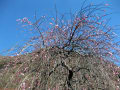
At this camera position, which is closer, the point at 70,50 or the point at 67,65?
the point at 67,65

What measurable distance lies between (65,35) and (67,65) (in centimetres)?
42

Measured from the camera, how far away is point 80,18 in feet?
6.93

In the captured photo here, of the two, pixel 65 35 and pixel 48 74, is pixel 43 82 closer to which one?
pixel 48 74

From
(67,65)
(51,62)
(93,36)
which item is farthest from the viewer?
(93,36)

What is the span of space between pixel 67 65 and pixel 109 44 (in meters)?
0.65

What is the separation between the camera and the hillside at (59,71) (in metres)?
1.74

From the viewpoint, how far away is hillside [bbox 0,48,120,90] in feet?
5.71

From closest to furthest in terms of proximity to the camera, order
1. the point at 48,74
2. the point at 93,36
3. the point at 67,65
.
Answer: the point at 48,74, the point at 67,65, the point at 93,36

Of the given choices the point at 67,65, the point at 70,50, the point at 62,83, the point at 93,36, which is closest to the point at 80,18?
the point at 93,36

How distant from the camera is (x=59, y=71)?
6.15ft

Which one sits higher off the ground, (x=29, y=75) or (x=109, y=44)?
(x=109, y=44)

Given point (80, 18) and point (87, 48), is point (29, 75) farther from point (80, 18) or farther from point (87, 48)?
point (80, 18)

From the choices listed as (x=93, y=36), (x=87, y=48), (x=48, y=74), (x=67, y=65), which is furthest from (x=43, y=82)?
(x=93, y=36)

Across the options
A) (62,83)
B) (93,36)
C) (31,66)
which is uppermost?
(93,36)
